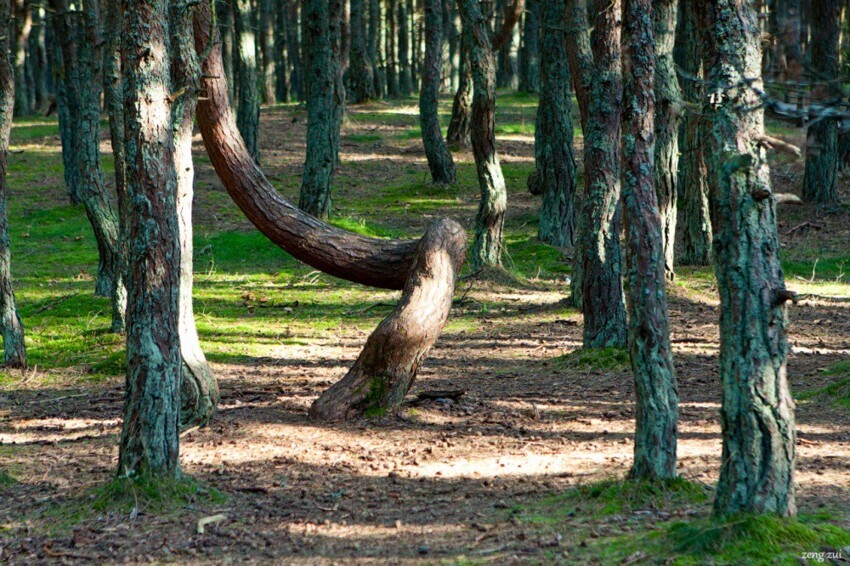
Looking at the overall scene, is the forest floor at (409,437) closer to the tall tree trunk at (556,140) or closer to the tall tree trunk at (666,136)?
the tall tree trunk at (556,140)

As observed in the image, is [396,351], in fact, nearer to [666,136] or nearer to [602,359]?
[602,359]

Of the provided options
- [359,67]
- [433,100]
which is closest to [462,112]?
[433,100]

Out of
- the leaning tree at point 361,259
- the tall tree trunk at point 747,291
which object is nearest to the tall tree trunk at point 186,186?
the leaning tree at point 361,259

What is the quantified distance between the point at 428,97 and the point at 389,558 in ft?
50.5


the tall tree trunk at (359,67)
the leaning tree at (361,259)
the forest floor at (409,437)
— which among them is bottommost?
the forest floor at (409,437)

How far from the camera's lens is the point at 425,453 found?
6.95 meters

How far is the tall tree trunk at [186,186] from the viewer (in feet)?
23.3

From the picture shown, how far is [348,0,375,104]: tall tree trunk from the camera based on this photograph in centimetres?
3008

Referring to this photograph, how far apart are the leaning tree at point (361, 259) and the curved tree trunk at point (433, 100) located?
1116cm

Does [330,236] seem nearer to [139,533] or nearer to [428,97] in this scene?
[139,533]

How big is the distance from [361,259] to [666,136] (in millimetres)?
6385

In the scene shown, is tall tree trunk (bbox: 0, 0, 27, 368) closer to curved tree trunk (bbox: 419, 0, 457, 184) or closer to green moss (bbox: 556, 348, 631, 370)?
green moss (bbox: 556, 348, 631, 370)

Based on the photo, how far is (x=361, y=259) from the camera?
27.5 feet

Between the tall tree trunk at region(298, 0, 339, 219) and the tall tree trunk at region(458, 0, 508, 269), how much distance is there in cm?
448
